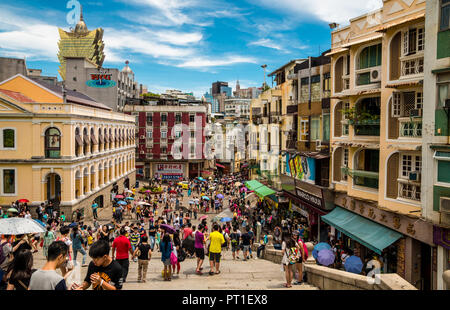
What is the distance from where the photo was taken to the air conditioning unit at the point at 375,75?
16.3m

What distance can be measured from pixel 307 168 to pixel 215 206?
14648 mm

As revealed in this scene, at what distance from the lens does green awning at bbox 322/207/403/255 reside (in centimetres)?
1426

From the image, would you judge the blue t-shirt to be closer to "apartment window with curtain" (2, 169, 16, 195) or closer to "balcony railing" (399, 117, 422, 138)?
"balcony railing" (399, 117, 422, 138)

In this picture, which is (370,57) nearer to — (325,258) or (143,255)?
(325,258)

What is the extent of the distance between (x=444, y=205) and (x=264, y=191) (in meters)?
18.7

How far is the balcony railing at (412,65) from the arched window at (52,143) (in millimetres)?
26014

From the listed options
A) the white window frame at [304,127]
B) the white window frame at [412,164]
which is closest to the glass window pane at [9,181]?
the white window frame at [304,127]

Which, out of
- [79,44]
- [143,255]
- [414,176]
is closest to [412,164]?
[414,176]

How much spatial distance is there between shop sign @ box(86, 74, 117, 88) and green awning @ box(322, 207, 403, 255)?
2057 inches

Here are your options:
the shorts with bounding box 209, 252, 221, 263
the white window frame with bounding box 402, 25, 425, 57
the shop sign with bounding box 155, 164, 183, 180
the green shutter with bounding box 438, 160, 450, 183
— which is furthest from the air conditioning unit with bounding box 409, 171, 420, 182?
the shop sign with bounding box 155, 164, 183, 180

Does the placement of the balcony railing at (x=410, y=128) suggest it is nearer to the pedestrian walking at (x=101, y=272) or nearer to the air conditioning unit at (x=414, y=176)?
the air conditioning unit at (x=414, y=176)

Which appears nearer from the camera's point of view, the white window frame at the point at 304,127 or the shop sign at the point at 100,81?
the white window frame at the point at 304,127
